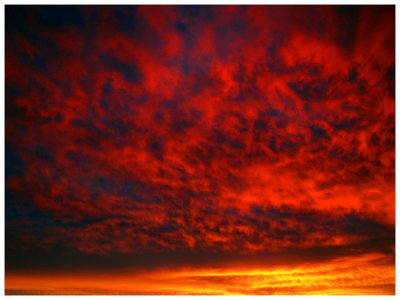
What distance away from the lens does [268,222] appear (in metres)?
7.35

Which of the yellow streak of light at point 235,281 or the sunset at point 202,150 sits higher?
the sunset at point 202,150

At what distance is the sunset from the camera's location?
7078 mm

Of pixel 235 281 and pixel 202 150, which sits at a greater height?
pixel 202 150

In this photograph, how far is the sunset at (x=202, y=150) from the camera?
279 inches

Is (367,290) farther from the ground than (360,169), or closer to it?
closer to it

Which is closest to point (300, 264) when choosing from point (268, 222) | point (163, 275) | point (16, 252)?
point (268, 222)

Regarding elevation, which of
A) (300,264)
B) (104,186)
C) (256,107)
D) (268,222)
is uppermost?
(256,107)

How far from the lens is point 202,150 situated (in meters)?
7.54

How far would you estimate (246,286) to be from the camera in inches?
286

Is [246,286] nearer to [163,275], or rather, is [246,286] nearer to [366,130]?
[163,275]

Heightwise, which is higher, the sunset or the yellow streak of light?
the sunset

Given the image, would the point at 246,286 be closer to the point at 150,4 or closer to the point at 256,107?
the point at 256,107

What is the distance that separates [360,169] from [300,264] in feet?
6.63

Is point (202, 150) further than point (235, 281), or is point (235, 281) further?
point (202, 150)
